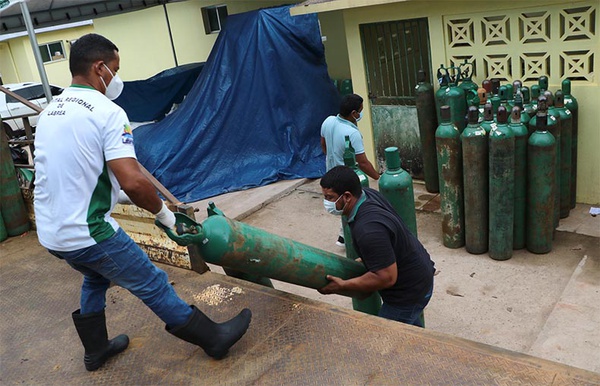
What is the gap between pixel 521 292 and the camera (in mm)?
4691

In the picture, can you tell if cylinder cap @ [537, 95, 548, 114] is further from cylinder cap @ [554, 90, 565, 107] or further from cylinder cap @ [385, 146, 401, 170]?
cylinder cap @ [385, 146, 401, 170]

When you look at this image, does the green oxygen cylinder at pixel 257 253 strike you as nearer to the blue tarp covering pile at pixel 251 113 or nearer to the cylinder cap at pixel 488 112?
the cylinder cap at pixel 488 112

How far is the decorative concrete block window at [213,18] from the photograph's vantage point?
436 inches

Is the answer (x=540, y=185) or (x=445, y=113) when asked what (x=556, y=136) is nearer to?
(x=540, y=185)

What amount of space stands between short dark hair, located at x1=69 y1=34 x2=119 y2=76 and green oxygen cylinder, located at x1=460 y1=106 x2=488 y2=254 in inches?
135

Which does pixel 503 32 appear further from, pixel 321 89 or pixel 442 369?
pixel 442 369

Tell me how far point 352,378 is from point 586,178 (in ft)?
15.1

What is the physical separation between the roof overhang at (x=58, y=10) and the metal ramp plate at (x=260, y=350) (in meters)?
5.57

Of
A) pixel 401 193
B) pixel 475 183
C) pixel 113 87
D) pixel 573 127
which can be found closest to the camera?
pixel 113 87

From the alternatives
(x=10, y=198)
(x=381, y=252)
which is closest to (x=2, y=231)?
(x=10, y=198)

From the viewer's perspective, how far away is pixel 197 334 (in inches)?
Answer: 112

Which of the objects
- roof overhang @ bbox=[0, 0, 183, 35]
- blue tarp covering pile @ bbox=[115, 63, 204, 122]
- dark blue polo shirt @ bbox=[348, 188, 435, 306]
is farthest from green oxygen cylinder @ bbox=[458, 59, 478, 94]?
roof overhang @ bbox=[0, 0, 183, 35]

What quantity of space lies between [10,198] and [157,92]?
5.50m

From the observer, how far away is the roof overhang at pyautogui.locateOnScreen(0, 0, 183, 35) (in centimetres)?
835
